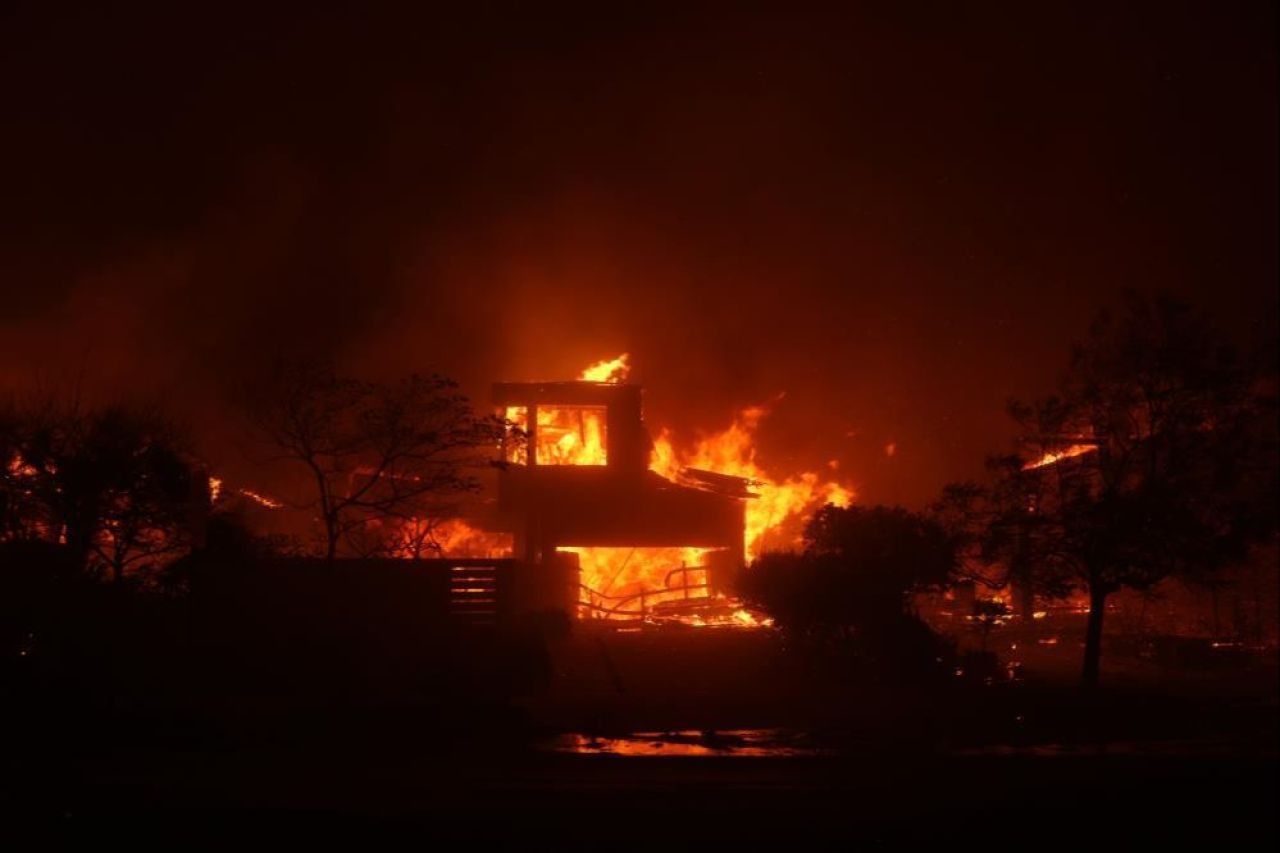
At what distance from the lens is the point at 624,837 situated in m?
8.86

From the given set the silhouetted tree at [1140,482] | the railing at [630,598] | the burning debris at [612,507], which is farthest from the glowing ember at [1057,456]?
the railing at [630,598]

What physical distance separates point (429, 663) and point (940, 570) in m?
9.30

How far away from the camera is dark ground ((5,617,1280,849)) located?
9.20m

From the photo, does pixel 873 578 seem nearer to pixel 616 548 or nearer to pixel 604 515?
pixel 604 515

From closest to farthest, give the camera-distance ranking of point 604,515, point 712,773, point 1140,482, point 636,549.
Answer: point 712,773, point 1140,482, point 604,515, point 636,549

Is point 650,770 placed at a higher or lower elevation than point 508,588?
lower

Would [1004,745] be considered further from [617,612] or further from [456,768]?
[617,612]

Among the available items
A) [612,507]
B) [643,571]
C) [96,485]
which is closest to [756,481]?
[643,571]

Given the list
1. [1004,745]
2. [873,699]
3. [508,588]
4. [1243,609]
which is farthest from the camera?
[1243,609]

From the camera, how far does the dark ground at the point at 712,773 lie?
920 cm

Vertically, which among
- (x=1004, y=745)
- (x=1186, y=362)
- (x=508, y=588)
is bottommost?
(x=1004, y=745)

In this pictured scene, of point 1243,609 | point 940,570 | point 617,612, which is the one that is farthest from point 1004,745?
point 617,612

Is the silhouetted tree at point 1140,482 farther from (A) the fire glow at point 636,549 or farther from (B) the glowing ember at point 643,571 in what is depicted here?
(B) the glowing ember at point 643,571

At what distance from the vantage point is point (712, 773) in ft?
39.1
